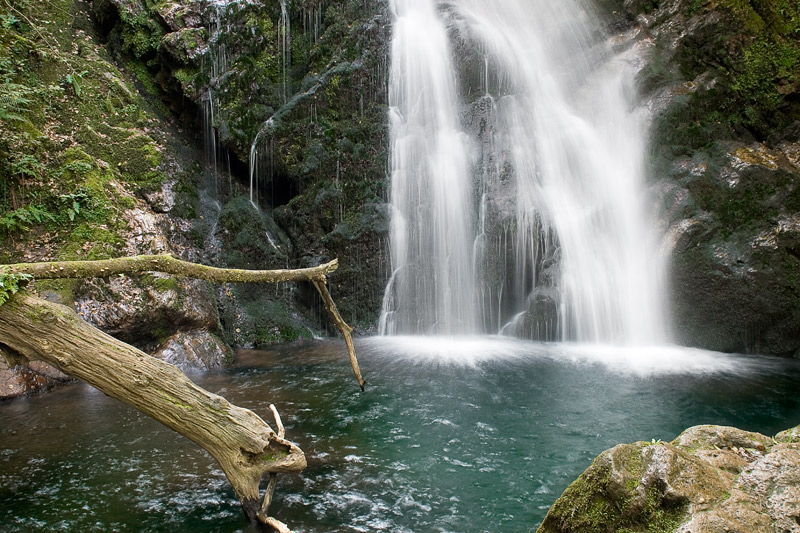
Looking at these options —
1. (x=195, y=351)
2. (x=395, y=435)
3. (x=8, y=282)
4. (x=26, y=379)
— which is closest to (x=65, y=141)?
(x=26, y=379)

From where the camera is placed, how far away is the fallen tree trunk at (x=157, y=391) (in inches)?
148

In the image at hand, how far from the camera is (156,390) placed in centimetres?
376

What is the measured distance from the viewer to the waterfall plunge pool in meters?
4.18

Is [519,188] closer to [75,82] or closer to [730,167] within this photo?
[730,167]

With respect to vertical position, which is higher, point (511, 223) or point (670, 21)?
point (670, 21)

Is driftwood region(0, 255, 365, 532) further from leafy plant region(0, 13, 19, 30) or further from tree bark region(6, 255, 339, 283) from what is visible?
leafy plant region(0, 13, 19, 30)

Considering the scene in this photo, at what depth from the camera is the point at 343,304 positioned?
13.2 metres

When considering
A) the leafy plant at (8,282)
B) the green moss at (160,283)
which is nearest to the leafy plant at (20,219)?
the green moss at (160,283)

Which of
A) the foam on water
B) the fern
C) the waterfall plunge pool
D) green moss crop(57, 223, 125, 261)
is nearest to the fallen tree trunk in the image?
the waterfall plunge pool

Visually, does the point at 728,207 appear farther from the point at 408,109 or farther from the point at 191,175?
the point at 191,175

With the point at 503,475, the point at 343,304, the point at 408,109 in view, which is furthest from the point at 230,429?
the point at 408,109

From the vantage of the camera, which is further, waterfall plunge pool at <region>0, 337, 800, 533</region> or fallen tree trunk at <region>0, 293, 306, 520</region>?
waterfall plunge pool at <region>0, 337, 800, 533</region>

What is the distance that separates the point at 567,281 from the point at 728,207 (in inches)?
150

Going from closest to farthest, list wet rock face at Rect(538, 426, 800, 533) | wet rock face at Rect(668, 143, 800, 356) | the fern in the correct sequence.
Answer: wet rock face at Rect(538, 426, 800, 533) → the fern → wet rock face at Rect(668, 143, 800, 356)
